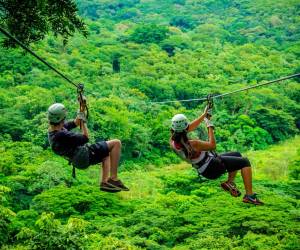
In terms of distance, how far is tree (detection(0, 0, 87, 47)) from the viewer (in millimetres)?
6012

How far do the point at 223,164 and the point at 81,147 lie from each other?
182cm

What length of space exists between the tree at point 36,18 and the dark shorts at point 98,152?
1.62 metres

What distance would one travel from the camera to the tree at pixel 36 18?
6012mm

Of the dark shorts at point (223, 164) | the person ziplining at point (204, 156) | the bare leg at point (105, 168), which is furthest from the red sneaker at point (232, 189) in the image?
the bare leg at point (105, 168)

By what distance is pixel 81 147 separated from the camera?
18.2 ft

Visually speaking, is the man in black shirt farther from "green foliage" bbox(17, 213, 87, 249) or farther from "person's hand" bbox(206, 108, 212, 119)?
"green foliage" bbox(17, 213, 87, 249)

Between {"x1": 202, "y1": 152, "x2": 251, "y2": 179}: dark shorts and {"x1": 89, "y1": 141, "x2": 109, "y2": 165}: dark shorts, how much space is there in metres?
1.32

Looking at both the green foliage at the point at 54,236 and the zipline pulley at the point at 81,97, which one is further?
Result: the green foliage at the point at 54,236

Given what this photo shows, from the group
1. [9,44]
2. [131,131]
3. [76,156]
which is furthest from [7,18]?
[131,131]

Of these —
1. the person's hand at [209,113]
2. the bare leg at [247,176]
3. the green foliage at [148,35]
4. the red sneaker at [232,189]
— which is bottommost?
the red sneaker at [232,189]

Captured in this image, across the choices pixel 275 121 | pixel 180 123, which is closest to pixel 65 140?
pixel 180 123

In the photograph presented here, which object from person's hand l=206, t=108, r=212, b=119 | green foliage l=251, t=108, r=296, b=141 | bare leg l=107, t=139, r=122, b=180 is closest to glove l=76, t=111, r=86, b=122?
bare leg l=107, t=139, r=122, b=180

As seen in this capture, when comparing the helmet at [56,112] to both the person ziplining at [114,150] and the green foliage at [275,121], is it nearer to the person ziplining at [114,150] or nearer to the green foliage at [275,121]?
the person ziplining at [114,150]

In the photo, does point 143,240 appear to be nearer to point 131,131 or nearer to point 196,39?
point 131,131
